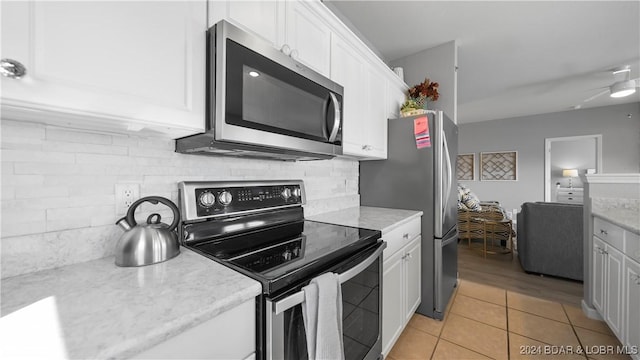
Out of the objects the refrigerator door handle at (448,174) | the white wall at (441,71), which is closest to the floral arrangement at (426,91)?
the white wall at (441,71)

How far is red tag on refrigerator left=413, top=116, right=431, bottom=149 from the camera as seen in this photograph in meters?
1.97

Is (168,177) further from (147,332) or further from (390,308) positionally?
(390,308)

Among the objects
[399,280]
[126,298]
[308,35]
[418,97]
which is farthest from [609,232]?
[126,298]

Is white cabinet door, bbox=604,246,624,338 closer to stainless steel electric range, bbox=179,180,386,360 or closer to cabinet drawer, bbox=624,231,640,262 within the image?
cabinet drawer, bbox=624,231,640,262

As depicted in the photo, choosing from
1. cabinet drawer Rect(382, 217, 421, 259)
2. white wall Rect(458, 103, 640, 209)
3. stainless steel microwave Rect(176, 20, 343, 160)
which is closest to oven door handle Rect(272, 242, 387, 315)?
cabinet drawer Rect(382, 217, 421, 259)

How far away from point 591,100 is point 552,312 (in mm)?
4842

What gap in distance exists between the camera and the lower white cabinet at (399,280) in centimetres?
143

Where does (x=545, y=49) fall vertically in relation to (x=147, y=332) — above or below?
above

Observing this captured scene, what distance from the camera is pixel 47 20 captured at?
0.60 metres

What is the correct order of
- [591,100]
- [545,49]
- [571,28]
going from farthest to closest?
[591,100] < [545,49] < [571,28]

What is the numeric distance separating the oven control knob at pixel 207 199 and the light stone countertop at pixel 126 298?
12.1 inches

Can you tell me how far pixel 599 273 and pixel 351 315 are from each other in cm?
Answer: 203

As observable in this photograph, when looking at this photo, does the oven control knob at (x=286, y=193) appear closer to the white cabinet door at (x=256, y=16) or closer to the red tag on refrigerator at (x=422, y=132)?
the white cabinet door at (x=256, y=16)

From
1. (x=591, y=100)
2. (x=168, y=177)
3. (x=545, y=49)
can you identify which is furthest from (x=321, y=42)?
(x=591, y=100)
